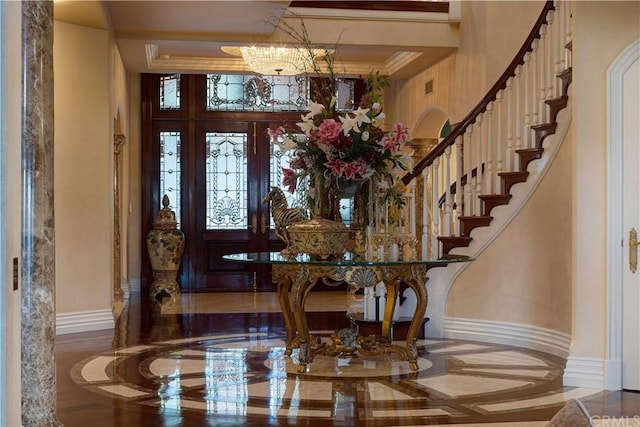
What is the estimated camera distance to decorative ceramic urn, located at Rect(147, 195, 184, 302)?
9.70 m

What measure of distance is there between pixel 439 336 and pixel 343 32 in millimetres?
3635

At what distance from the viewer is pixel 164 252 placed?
31.8ft

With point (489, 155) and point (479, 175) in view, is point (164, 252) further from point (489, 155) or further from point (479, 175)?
point (489, 155)

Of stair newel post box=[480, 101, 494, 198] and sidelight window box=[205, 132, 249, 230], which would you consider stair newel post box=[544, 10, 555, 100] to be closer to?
stair newel post box=[480, 101, 494, 198]

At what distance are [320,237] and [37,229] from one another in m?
2.10

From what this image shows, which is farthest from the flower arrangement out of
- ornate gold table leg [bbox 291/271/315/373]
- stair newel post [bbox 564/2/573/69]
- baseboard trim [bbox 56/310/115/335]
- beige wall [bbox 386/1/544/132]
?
beige wall [bbox 386/1/544/132]

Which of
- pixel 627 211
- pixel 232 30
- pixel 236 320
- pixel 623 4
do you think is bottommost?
pixel 236 320

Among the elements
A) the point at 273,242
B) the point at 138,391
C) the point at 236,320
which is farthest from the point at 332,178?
the point at 273,242

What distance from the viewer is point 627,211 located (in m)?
4.53

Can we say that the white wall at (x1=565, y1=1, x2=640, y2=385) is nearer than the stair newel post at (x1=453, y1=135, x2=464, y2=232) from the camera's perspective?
Yes

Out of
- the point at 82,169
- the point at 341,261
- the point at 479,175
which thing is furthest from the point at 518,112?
the point at 82,169

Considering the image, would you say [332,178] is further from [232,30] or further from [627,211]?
[232,30]
